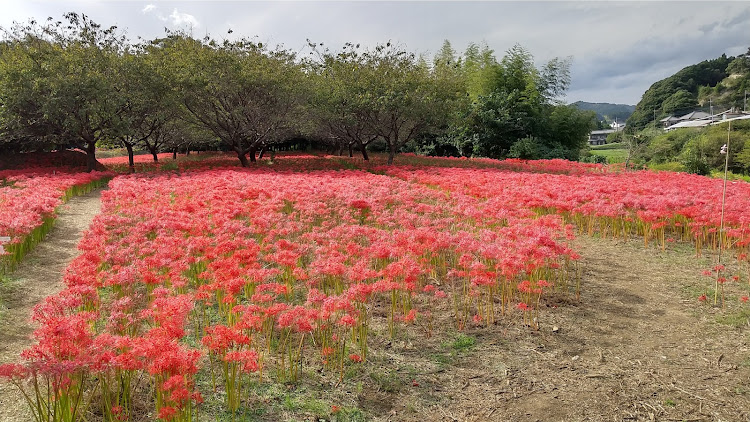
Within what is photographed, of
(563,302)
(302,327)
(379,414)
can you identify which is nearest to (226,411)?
(302,327)

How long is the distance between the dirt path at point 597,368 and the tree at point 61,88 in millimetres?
19709

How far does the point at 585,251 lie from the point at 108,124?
831 inches

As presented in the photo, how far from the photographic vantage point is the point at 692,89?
87250 millimetres

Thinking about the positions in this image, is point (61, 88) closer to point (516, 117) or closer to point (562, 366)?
point (562, 366)

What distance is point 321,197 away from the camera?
33.1 feet

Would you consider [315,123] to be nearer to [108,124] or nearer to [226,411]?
[108,124]

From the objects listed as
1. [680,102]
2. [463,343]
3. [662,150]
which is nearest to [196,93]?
[463,343]

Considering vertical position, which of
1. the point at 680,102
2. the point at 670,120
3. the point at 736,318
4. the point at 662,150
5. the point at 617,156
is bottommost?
the point at 736,318

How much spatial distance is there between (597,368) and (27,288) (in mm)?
7529

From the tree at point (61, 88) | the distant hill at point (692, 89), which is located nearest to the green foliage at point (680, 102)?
the distant hill at point (692, 89)

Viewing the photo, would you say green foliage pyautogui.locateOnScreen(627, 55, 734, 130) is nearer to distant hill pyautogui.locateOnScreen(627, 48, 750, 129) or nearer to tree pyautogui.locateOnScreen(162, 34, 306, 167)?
distant hill pyautogui.locateOnScreen(627, 48, 750, 129)

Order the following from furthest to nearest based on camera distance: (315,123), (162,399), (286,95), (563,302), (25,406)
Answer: (315,123) → (286,95) → (563,302) → (25,406) → (162,399)

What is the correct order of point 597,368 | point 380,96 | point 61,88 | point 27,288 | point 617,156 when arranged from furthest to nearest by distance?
point 617,156 → point 380,96 → point 61,88 → point 27,288 → point 597,368

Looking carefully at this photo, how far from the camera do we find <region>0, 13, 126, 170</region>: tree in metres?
17.4
